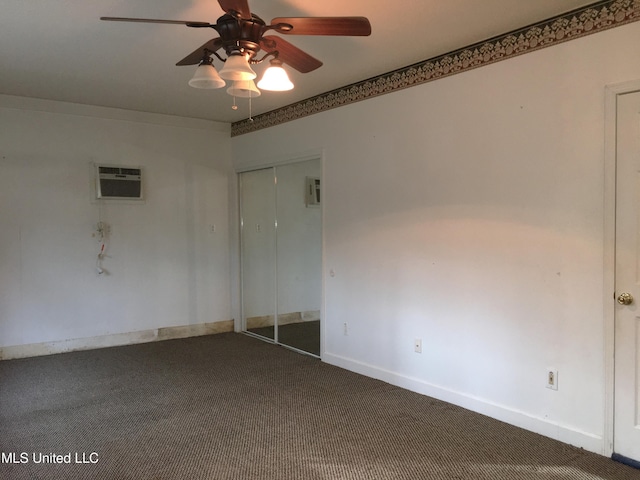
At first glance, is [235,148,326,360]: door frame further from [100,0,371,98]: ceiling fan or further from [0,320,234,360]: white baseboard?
[100,0,371,98]: ceiling fan

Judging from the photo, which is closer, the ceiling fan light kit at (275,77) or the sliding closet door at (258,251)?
the ceiling fan light kit at (275,77)

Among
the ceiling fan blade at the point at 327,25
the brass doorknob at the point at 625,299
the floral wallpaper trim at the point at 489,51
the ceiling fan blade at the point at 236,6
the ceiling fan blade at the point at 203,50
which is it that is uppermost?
the floral wallpaper trim at the point at 489,51

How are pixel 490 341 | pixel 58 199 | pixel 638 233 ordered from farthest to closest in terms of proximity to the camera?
pixel 58 199 → pixel 490 341 → pixel 638 233

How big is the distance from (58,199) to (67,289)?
3.09 feet

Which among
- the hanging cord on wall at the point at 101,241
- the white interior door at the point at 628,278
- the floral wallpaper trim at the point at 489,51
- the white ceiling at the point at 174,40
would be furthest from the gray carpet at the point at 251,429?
the white ceiling at the point at 174,40

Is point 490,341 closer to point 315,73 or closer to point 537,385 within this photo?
point 537,385

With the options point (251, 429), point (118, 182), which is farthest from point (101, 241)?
point (251, 429)

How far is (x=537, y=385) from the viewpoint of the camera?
291 cm

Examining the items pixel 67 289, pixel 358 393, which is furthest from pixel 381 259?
pixel 67 289

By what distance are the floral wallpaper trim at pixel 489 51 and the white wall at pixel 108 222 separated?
1.68m

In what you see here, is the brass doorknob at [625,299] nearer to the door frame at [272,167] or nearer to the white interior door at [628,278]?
the white interior door at [628,278]

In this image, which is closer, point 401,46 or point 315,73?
point 401,46

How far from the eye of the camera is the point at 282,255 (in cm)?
514

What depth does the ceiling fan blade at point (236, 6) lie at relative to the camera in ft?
6.27
